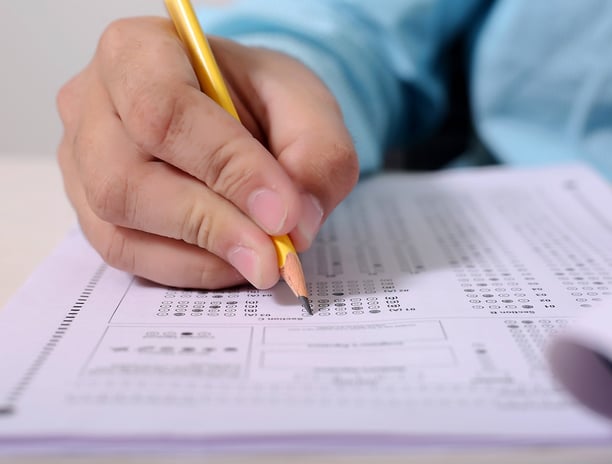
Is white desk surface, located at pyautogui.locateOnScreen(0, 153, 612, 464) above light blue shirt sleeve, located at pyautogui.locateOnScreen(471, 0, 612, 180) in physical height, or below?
below

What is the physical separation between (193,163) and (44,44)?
2.34 feet

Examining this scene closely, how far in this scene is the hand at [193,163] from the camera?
28 cm

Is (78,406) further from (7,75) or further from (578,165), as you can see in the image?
(7,75)

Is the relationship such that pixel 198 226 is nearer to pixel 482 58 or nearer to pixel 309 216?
pixel 309 216

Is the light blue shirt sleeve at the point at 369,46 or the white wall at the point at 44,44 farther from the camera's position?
the white wall at the point at 44,44

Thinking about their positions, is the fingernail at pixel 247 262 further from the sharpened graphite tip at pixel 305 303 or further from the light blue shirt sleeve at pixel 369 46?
the light blue shirt sleeve at pixel 369 46

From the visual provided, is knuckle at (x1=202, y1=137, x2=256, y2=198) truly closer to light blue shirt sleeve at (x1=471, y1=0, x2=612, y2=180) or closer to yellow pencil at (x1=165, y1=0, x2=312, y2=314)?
yellow pencil at (x1=165, y1=0, x2=312, y2=314)

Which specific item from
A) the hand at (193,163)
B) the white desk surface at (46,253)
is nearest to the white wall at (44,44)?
the white desk surface at (46,253)

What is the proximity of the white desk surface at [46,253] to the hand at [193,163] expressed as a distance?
0.23 feet

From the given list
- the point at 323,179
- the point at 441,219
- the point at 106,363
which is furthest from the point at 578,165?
the point at 106,363

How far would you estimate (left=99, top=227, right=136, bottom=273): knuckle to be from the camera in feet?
1.04

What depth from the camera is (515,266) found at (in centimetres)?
34

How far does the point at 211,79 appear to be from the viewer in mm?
306

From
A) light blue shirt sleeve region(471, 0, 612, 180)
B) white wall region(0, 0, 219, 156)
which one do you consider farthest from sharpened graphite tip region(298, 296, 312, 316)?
white wall region(0, 0, 219, 156)
